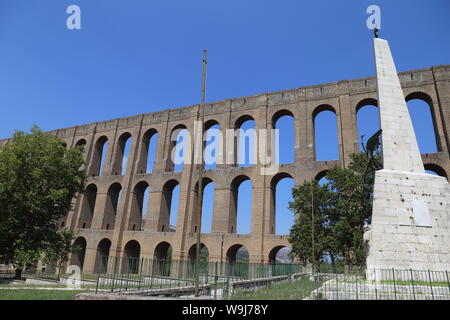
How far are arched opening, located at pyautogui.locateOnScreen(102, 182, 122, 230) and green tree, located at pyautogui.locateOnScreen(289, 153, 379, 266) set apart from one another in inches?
818

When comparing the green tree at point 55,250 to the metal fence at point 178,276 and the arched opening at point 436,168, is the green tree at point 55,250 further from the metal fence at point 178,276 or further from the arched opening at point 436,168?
the arched opening at point 436,168

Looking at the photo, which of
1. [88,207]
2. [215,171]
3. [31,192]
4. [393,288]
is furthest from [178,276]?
[88,207]

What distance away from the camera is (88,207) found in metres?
34.0

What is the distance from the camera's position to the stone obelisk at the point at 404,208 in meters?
8.29

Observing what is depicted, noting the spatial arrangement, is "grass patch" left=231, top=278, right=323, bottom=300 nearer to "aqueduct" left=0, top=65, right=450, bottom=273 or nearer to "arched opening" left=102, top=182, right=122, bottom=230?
"aqueduct" left=0, top=65, right=450, bottom=273

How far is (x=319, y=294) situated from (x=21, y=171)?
20.3 metres

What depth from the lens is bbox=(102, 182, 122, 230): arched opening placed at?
31.7 meters

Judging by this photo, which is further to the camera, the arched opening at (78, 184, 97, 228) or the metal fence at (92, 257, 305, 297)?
the arched opening at (78, 184, 97, 228)

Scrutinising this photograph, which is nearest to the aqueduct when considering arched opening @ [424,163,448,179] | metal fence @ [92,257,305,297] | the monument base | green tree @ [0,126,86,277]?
arched opening @ [424,163,448,179]

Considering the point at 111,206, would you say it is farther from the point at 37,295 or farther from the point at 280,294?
the point at 280,294

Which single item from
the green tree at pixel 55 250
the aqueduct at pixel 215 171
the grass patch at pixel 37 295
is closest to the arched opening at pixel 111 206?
the aqueduct at pixel 215 171

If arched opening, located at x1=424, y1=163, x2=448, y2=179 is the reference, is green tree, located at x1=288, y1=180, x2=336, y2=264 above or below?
below
